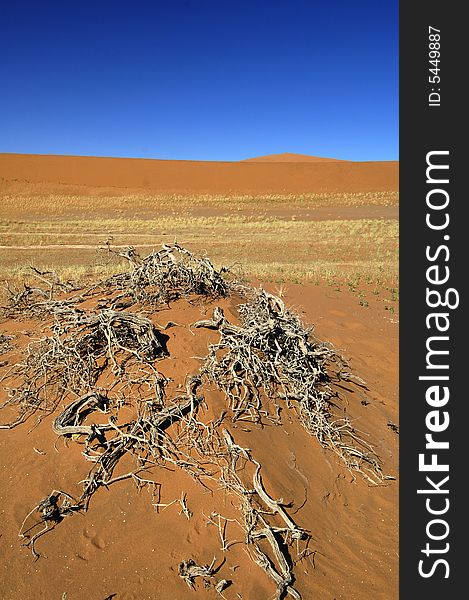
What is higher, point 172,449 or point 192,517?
point 172,449

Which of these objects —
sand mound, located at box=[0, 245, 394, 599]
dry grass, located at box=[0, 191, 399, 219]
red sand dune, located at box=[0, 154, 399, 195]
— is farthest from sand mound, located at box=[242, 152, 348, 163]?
sand mound, located at box=[0, 245, 394, 599]

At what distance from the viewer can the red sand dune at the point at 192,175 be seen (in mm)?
48781

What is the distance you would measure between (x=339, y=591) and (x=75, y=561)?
161 cm

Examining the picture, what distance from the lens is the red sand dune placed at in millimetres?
48781

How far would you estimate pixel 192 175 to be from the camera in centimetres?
5781

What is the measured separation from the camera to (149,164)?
210ft

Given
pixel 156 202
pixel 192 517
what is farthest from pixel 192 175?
pixel 192 517

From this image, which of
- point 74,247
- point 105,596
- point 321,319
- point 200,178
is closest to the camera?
point 105,596

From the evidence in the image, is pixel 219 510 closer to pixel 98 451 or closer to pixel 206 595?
pixel 206 595

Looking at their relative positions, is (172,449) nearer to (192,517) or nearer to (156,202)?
(192,517)

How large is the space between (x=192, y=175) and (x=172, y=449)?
187ft

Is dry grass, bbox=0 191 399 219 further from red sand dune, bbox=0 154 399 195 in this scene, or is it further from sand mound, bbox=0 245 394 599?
sand mound, bbox=0 245 394 599

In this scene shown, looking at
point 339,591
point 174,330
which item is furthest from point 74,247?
point 339,591

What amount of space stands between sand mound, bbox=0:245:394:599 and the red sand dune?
4248 centimetres
